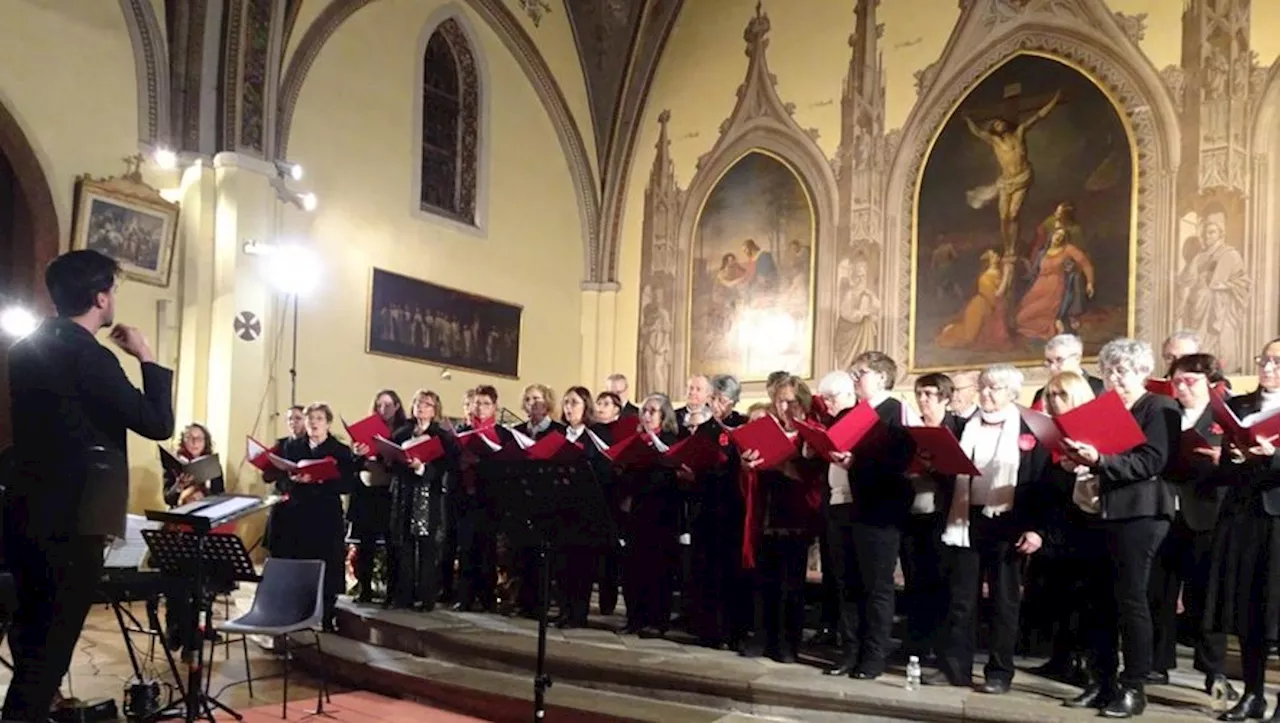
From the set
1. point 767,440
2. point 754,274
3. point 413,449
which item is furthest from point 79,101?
point 767,440

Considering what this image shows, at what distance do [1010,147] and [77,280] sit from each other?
1004 centimetres

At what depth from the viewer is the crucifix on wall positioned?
1134cm

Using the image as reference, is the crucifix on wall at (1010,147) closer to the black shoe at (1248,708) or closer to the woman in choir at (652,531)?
the woman in choir at (652,531)

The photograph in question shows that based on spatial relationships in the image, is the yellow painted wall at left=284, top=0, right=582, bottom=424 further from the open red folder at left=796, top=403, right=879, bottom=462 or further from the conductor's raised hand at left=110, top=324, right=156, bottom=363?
the conductor's raised hand at left=110, top=324, right=156, bottom=363

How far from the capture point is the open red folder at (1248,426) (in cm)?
430

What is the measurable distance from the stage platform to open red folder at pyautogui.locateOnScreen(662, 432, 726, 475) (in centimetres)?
102

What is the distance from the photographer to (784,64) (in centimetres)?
1334

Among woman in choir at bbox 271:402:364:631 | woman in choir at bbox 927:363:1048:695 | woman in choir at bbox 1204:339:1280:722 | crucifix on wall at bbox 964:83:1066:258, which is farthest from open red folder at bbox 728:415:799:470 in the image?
crucifix on wall at bbox 964:83:1066:258

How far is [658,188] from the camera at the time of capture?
14359mm

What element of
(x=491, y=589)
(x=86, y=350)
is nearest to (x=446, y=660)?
(x=491, y=589)

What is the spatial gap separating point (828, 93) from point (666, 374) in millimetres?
3889

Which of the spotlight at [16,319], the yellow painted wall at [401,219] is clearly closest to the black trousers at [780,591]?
the spotlight at [16,319]

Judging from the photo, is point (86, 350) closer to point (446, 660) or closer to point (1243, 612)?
point (446, 660)

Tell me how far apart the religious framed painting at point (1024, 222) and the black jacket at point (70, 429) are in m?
9.43
